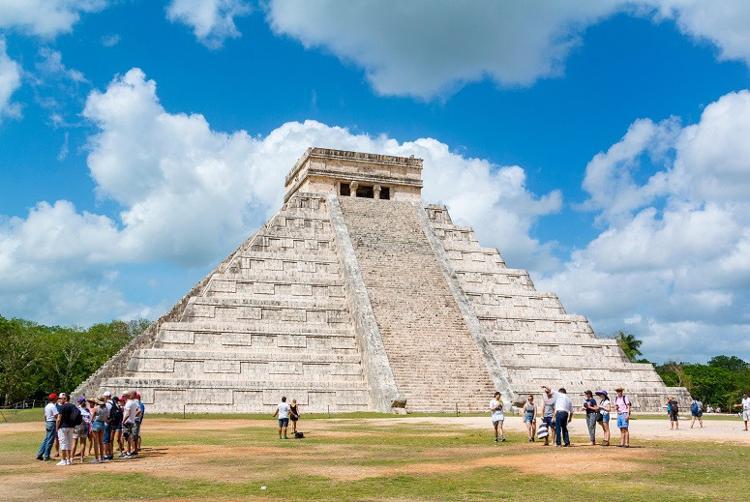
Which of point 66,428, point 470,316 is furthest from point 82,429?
point 470,316

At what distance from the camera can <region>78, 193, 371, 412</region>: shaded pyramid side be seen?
85.4ft

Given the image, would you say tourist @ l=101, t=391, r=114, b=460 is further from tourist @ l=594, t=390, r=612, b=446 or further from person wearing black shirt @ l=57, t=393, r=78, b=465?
tourist @ l=594, t=390, r=612, b=446

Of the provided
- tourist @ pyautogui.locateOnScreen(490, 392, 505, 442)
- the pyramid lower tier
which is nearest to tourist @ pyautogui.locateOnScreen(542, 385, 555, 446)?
tourist @ pyautogui.locateOnScreen(490, 392, 505, 442)

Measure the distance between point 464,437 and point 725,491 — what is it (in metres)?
8.18

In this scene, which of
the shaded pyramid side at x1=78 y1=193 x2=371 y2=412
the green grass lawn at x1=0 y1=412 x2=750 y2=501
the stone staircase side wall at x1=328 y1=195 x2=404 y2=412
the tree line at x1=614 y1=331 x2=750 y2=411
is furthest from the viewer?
the tree line at x1=614 y1=331 x2=750 y2=411

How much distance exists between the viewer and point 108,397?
14.3 m

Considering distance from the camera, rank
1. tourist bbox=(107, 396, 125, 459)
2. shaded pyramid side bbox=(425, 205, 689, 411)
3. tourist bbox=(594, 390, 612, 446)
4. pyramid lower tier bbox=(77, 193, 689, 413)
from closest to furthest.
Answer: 1. tourist bbox=(107, 396, 125, 459)
2. tourist bbox=(594, 390, 612, 446)
3. pyramid lower tier bbox=(77, 193, 689, 413)
4. shaded pyramid side bbox=(425, 205, 689, 411)

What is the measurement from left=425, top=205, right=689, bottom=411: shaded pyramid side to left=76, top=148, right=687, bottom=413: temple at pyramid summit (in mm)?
61

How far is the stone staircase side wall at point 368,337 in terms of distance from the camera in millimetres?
25438

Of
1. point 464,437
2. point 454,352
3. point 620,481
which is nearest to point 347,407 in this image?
point 454,352

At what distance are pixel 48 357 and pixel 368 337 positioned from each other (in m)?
37.3

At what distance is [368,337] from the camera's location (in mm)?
27828

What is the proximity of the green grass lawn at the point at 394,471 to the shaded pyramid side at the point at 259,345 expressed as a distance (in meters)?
8.67

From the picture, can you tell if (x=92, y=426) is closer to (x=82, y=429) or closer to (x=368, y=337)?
(x=82, y=429)
